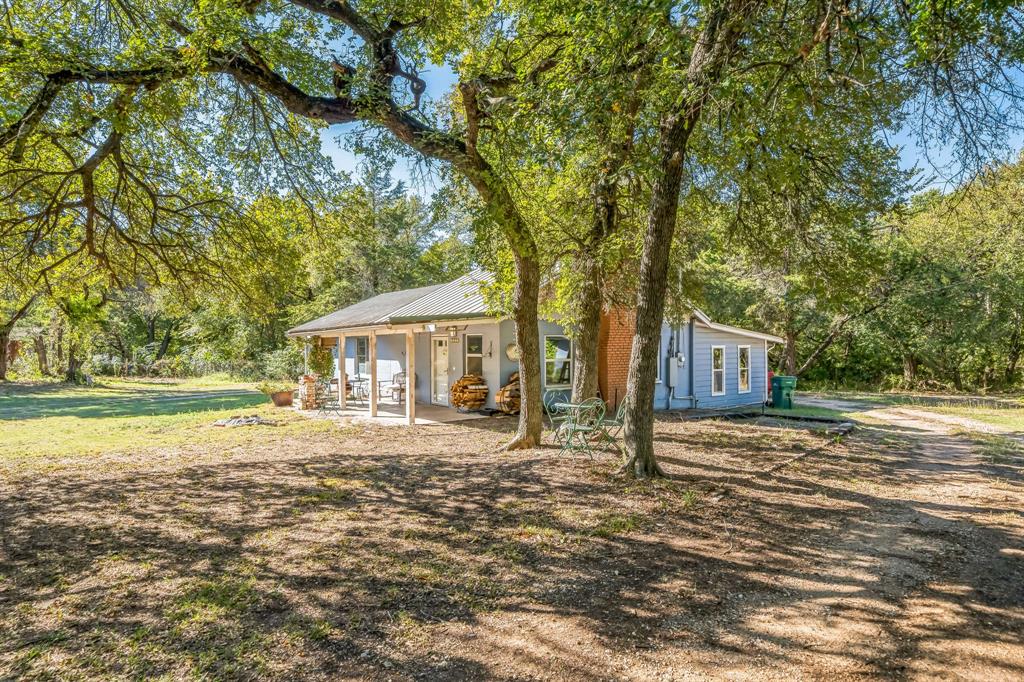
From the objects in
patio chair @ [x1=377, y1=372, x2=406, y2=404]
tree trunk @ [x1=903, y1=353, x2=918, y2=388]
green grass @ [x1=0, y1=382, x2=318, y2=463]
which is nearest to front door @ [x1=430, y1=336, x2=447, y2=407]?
patio chair @ [x1=377, y1=372, x2=406, y2=404]

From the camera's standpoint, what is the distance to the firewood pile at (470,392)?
→ 551 inches

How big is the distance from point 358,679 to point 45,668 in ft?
5.48

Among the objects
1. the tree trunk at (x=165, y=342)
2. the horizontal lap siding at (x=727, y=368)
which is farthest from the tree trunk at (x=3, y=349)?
the horizontal lap siding at (x=727, y=368)

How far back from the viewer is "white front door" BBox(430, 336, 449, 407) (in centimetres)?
1572

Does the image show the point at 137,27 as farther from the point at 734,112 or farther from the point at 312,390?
the point at 312,390

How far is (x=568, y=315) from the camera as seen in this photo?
1012 cm

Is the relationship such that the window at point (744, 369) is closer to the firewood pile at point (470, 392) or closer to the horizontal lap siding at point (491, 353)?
the horizontal lap siding at point (491, 353)

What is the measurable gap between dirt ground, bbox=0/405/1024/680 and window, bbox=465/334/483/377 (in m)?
6.69

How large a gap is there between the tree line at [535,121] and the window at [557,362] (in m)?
3.66

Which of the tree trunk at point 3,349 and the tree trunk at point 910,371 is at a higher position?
the tree trunk at point 3,349

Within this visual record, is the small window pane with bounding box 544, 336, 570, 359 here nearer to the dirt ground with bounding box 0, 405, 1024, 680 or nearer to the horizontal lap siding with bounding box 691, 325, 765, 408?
the horizontal lap siding with bounding box 691, 325, 765, 408

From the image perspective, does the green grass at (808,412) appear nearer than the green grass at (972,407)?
No

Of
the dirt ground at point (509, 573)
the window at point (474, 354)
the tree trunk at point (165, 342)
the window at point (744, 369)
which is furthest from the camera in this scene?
the tree trunk at point (165, 342)

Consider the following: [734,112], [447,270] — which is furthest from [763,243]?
[447,270]
